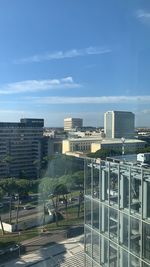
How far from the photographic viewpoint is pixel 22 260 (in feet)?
14.3

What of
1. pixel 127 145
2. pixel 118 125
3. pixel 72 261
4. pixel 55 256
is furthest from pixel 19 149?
pixel 72 261

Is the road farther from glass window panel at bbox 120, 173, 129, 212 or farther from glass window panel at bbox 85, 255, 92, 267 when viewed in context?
glass window panel at bbox 120, 173, 129, 212

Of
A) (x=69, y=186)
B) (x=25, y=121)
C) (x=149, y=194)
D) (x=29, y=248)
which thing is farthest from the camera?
(x=25, y=121)

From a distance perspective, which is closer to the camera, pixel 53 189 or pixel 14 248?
pixel 14 248

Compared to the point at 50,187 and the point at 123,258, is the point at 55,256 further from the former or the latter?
the point at 123,258

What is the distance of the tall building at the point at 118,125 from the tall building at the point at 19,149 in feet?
7.80

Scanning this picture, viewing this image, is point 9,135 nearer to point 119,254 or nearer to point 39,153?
point 39,153

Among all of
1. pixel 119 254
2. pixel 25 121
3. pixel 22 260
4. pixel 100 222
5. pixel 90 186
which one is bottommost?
pixel 22 260

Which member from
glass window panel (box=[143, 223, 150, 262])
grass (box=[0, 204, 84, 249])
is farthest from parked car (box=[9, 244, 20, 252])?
glass window panel (box=[143, 223, 150, 262])

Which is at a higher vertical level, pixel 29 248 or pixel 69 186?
pixel 69 186

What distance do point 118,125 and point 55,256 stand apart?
5.86m

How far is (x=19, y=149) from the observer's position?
36.7 feet

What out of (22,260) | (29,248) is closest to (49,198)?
(29,248)

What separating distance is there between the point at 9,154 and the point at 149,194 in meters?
9.50
